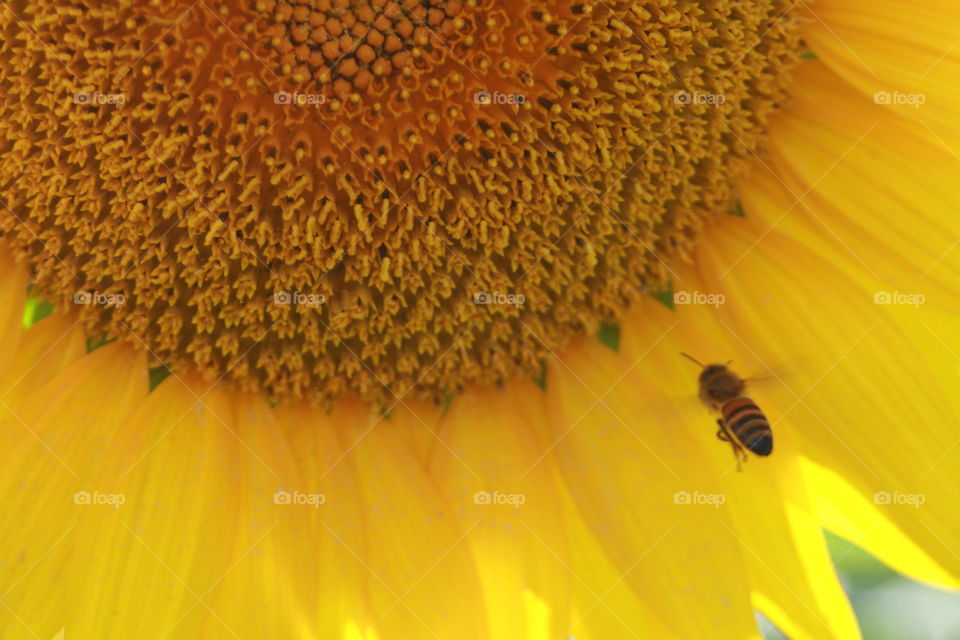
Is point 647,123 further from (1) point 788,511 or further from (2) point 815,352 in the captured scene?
(1) point 788,511

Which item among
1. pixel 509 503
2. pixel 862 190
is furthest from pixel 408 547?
pixel 862 190

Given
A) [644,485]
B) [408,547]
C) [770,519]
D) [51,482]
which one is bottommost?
[51,482]

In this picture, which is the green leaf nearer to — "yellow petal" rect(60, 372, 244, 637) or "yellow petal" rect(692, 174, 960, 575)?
"yellow petal" rect(60, 372, 244, 637)

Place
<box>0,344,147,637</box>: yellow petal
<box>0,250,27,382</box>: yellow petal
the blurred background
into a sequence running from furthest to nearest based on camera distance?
the blurred background, <box>0,250,27,382</box>: yellow petal, <box>0,344,147,637</box>: yellow petal

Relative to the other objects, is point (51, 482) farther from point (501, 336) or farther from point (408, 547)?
point (501, 336)

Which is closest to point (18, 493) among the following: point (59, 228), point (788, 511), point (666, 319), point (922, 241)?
point (59, 228)

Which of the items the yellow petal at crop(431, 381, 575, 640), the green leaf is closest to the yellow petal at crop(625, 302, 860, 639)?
the yellow petal at crop(431, 381, 575, 640)
